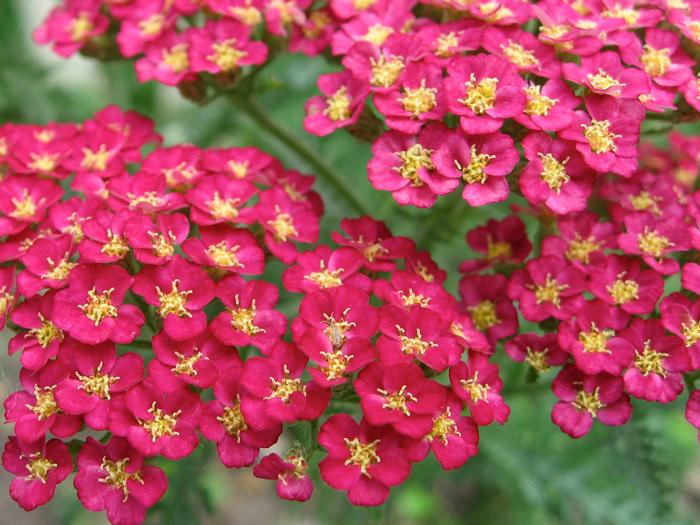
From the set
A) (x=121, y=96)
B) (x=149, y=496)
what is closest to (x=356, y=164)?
(x=121, y=96)

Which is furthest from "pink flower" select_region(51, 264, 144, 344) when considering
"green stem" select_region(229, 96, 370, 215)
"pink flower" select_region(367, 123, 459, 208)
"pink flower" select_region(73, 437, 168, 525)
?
"green stem" select_region(229, 96, 370, 215)

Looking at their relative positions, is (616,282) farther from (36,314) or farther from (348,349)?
(36,314)

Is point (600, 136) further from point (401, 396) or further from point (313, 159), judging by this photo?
point (313, 159)

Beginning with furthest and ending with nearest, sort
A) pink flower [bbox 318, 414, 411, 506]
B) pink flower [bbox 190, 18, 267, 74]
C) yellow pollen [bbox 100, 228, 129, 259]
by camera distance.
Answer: pink flower [bbox 190, 18, 267, 74] → yellow pollen [bbox 100, 228, 129, 259] → pink flower [bbox 318, 414, 411, 506]

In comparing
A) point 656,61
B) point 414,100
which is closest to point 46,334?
point 414,100

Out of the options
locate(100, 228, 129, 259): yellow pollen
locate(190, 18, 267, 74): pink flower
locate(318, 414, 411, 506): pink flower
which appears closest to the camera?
locate(318, 414, 411, 506): pink flower

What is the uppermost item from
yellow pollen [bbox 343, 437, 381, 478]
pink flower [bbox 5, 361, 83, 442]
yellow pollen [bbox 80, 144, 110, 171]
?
yellow pollen [bbox 80, 144, 110, 171]

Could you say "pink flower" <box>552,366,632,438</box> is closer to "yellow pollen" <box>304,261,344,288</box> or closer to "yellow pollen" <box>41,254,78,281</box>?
"yellow pollen" <box>304,261,344,288</box>
